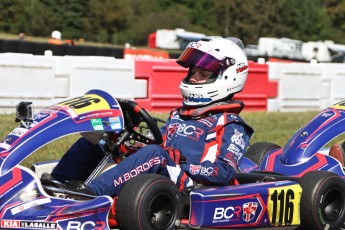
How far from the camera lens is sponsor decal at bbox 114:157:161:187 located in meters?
4.41

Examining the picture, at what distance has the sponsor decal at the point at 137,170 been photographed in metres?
4.41

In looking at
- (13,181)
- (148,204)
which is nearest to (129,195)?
(148,204)

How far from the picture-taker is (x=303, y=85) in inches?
503

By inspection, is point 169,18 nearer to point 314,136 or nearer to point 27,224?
point 314,136

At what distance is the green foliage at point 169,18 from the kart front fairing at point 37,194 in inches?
1496

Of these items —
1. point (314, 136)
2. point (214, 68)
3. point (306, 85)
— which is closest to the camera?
point (214, 68)

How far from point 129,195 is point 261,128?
19.6ft

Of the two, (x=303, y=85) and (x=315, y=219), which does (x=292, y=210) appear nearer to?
(x=315, y=219)

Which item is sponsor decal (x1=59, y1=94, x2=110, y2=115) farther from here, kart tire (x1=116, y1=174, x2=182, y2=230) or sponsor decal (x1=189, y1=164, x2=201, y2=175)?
sponsor decal (x1=189, y1=164, x2=201, y2=175)

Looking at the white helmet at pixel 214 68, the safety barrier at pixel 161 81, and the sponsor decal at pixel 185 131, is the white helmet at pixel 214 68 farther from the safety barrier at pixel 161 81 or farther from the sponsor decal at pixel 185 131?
the safety barrier at pixel 161 81

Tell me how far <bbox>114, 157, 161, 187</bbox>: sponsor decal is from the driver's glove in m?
0.25

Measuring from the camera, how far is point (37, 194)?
165 inches

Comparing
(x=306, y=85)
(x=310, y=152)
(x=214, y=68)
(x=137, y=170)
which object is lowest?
(x=306, y=85)

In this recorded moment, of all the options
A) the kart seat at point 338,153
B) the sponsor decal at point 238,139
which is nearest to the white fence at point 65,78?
the kart seat at point 338,153
